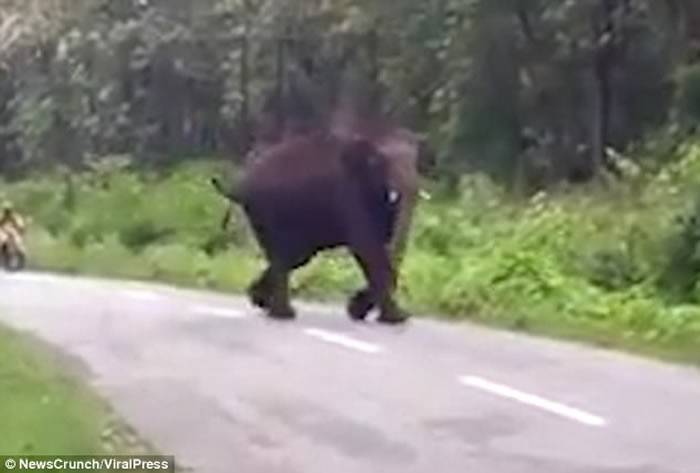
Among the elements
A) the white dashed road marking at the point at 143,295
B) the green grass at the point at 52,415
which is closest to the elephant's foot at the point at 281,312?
the green grass at the point at 52,415

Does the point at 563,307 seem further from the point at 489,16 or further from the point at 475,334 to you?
the point at 489,16

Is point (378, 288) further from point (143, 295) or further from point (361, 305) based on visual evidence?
point (143, 295)

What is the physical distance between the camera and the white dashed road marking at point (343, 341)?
17.1 m

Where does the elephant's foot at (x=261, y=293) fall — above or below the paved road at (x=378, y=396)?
below

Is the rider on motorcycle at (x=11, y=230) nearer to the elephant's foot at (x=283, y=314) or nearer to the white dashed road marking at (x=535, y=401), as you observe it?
the elephant's foot at (x=283, y=314)

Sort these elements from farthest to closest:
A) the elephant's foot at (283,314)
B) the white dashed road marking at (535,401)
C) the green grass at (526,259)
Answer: the elephant's foot at (283,314), the green grass at (526,259), the white dashed road marking at (535,401)

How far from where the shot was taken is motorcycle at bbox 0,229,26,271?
36.7 metres

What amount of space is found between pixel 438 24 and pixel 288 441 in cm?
3245

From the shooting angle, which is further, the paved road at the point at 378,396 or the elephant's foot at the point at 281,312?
the elephant's foot at the point at 281,312

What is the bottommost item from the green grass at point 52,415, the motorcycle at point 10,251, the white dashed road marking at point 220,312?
the motorcycle at point 10,251

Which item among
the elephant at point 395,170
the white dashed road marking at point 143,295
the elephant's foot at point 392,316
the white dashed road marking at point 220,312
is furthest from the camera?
the white dashed road marking at point 143,295

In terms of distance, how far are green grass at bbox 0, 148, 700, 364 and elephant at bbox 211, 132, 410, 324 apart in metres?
1.34

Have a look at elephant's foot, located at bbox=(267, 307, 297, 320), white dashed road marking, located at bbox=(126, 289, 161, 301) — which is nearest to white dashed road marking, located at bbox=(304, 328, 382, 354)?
elephant's foot, located at bbox=(267, 307, 297, 320)

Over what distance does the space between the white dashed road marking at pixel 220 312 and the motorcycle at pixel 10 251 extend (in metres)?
14.3
